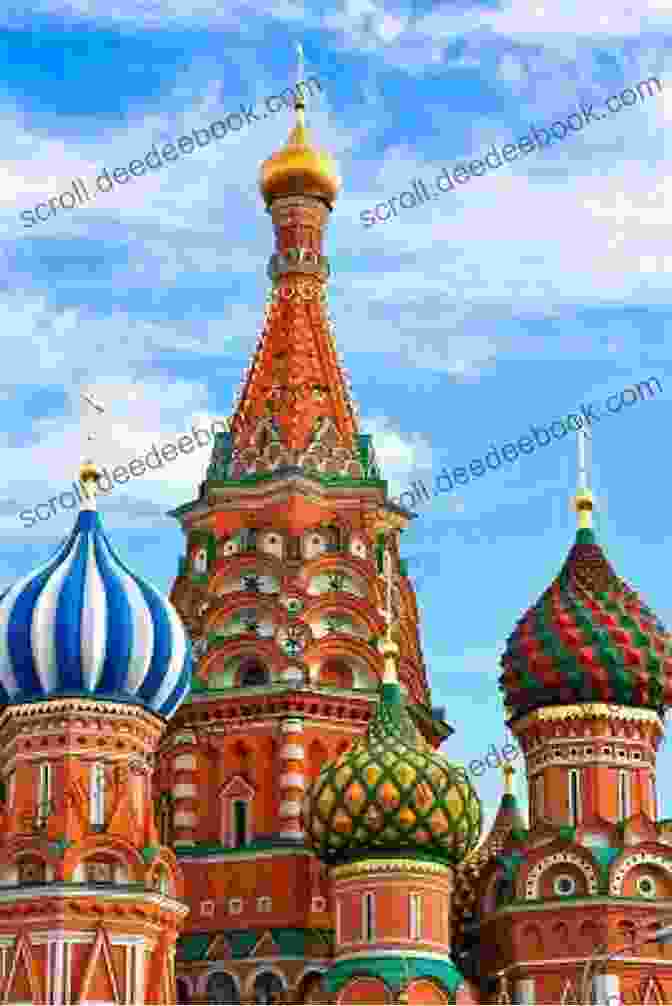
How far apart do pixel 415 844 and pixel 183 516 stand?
34.1 ft

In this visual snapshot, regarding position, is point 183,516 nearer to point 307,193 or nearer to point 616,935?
point 307,193

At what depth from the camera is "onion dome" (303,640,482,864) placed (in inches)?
1588

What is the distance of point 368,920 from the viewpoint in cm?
3988

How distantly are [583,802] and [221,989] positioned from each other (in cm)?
710

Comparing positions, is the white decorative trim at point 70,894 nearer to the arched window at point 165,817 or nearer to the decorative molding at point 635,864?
the arched window at point 165,817

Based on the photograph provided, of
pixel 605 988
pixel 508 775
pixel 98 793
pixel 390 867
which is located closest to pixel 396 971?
pixel 390 867

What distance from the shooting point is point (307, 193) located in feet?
164

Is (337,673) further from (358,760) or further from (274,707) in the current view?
(358,760)

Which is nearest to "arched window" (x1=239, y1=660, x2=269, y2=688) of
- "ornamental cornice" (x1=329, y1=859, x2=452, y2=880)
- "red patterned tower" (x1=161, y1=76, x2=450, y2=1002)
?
"red patterned tower" (x1=161, y1=76, x2=450, y2=1002)

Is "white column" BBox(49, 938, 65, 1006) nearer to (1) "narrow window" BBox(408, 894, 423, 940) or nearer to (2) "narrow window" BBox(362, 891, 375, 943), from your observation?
(2) "narrow window" BBox(362, 891, 375, 943)

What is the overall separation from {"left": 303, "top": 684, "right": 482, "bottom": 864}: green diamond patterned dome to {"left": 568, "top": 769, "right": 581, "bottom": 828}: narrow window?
7.43ft

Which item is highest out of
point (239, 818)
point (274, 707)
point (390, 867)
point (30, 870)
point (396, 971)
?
point (274, 707)

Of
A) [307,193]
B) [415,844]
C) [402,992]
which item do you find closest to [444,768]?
[415,844]

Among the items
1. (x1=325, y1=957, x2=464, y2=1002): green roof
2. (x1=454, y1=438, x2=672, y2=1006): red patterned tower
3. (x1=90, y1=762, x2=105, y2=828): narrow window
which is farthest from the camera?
(x1=454, y1=438, x2=672, y2=1006): red patterned tower
